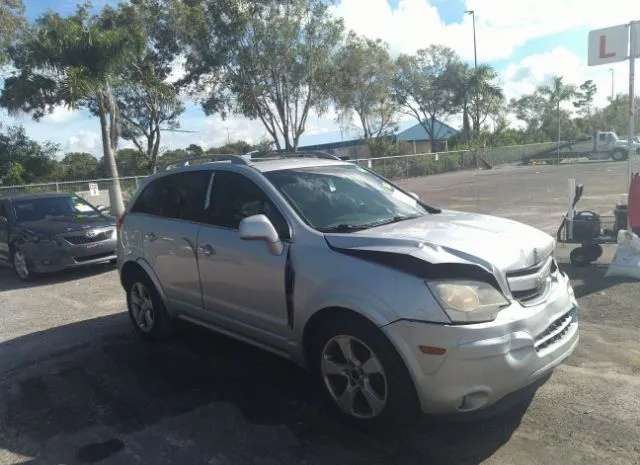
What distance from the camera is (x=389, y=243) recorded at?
3344 mm

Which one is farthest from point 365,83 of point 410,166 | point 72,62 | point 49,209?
point 49,209

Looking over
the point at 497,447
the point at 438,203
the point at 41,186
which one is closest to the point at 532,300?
the point at 497,447

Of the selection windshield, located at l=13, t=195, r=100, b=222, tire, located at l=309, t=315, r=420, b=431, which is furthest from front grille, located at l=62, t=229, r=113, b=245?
tire, located at l=309, t=315, r=420, b=431

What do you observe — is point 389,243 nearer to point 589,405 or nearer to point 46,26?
point 589,405

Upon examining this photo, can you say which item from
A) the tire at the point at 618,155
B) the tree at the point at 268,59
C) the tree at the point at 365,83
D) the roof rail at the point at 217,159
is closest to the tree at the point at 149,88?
the tree at the point at 268,59

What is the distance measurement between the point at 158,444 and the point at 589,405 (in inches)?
115

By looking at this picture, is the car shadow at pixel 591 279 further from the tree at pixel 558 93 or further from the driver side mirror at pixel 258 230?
the tree at pixel 558 93

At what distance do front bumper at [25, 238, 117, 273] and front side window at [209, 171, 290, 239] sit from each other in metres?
5.30

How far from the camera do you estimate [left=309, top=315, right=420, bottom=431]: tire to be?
10.2 ft

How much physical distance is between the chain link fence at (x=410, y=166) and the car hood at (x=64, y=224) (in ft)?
30.3

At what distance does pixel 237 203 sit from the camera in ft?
14.3

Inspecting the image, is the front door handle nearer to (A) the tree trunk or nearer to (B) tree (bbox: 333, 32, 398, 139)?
(A) the tree trunk

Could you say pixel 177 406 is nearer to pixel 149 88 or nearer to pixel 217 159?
pixel 217 159

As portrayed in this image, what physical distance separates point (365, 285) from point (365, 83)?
3829 centimetres
